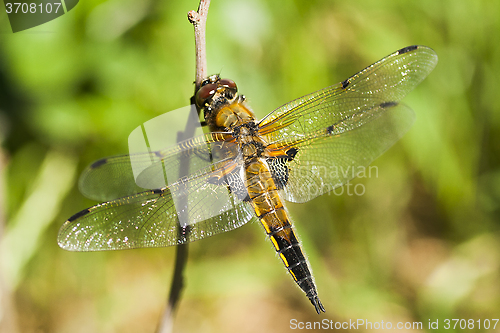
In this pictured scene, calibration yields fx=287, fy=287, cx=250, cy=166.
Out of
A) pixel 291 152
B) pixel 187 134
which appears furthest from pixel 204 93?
pixel 291 152

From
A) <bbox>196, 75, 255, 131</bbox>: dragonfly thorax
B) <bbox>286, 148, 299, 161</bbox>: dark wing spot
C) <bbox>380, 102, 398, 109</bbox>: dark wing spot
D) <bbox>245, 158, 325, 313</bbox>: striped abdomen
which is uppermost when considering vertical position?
<bbox>196, 75, 255, 131</bbox>: dragonfly thorax

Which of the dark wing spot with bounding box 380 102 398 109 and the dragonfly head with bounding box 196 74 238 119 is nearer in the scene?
the dragonfly head with bounding box 196 74 238 119

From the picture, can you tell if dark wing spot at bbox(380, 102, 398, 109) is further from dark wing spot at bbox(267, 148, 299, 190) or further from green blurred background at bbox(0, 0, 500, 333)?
green blurred background at bbox(0, 0, 500, 333)

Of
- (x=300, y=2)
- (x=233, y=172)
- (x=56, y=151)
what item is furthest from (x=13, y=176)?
(x=300, y=2)

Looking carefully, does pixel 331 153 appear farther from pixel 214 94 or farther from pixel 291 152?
pixel 214 94

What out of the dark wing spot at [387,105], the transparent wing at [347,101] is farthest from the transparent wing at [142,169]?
the dark wing spot at [387,105]

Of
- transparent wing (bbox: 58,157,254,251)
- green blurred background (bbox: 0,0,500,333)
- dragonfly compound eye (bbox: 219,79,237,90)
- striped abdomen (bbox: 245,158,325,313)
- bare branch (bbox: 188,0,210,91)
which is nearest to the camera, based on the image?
bare branch (bbox: 188,0,210,91)

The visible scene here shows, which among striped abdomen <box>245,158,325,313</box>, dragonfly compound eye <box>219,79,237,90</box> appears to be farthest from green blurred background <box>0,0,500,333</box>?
striped abdomen <box>245,158,325,313</box>
